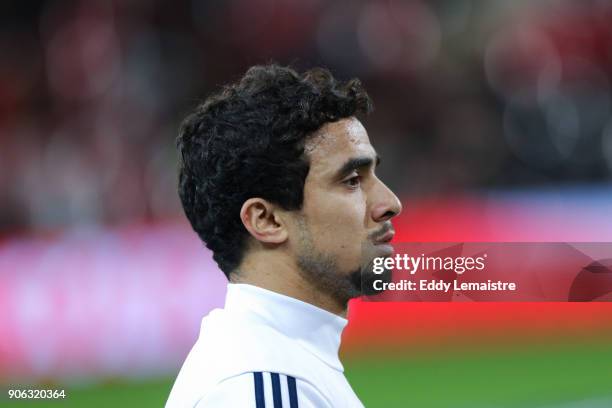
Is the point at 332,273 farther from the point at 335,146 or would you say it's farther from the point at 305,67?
the point at 305,67

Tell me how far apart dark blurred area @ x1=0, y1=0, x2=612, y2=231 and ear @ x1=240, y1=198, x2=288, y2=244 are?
2436 mm

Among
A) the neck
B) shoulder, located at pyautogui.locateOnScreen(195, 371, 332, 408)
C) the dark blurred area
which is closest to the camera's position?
shoulder, located at pyautogui.locateOnScreen(195, 371, 332, 408)

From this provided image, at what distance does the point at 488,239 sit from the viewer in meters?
3.93

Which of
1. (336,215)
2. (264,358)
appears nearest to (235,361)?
(264,358)

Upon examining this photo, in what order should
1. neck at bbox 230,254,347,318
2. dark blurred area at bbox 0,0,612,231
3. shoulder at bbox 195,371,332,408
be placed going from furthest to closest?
dark blurred area at bbox 0,0,612,231, neck at bbox 230,254,347,318, shoulder at bbox 195,371,332,408

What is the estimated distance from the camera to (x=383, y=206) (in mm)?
1421

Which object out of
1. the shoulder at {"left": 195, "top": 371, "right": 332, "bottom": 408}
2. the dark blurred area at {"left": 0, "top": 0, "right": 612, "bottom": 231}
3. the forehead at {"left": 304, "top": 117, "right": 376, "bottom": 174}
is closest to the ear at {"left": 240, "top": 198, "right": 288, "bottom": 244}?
the forehead at {"left": 304, "top": 117, "right": 376, "bottom": 174}

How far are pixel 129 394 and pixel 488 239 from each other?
181 centimetres

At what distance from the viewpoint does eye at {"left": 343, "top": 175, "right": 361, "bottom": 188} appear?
4.65ft

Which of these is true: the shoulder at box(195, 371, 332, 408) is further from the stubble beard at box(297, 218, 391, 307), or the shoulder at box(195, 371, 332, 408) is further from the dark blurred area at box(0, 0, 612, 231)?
the dark blurred area at box(0, 0, 612, 231)

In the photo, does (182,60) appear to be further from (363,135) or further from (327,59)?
(363,135)

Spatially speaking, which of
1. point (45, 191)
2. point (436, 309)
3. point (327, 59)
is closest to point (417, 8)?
point (327, 59)

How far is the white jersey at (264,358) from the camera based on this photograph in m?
1.17

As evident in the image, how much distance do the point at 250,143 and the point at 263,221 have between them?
0.14 metres
